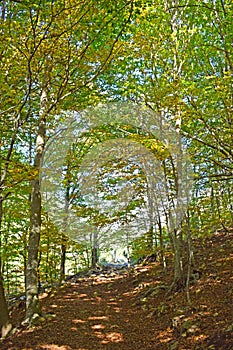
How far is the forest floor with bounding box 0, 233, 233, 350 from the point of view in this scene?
505 cm

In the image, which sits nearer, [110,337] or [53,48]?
[53,48]

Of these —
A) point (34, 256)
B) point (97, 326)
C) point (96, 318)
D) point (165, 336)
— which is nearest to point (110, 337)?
point (97, 326)

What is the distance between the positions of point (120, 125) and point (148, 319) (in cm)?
640

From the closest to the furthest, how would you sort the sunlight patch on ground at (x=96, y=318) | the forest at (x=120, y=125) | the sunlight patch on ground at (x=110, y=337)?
the sunlight patch on ground at (x=110, y=337), the forest at (x=120, y=125), the sunlight patch on ground at (x=96, y=318)

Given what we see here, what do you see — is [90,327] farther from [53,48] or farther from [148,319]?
[53,48]

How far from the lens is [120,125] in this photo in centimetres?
1090

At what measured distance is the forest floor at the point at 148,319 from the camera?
16.6ft

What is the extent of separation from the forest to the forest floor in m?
0.46

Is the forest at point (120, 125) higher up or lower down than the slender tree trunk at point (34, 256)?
higher up

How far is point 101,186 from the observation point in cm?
1032

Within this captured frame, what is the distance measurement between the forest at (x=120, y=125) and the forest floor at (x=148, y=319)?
46cm

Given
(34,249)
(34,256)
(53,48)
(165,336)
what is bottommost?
(165,336)

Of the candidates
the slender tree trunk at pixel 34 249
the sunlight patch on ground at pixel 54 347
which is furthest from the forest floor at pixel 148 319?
the slender tree trunk at pixel 34 249

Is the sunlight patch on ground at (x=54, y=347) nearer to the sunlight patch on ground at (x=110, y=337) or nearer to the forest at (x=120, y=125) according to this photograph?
the sunlight patch on ground at (x=110, y=337)
